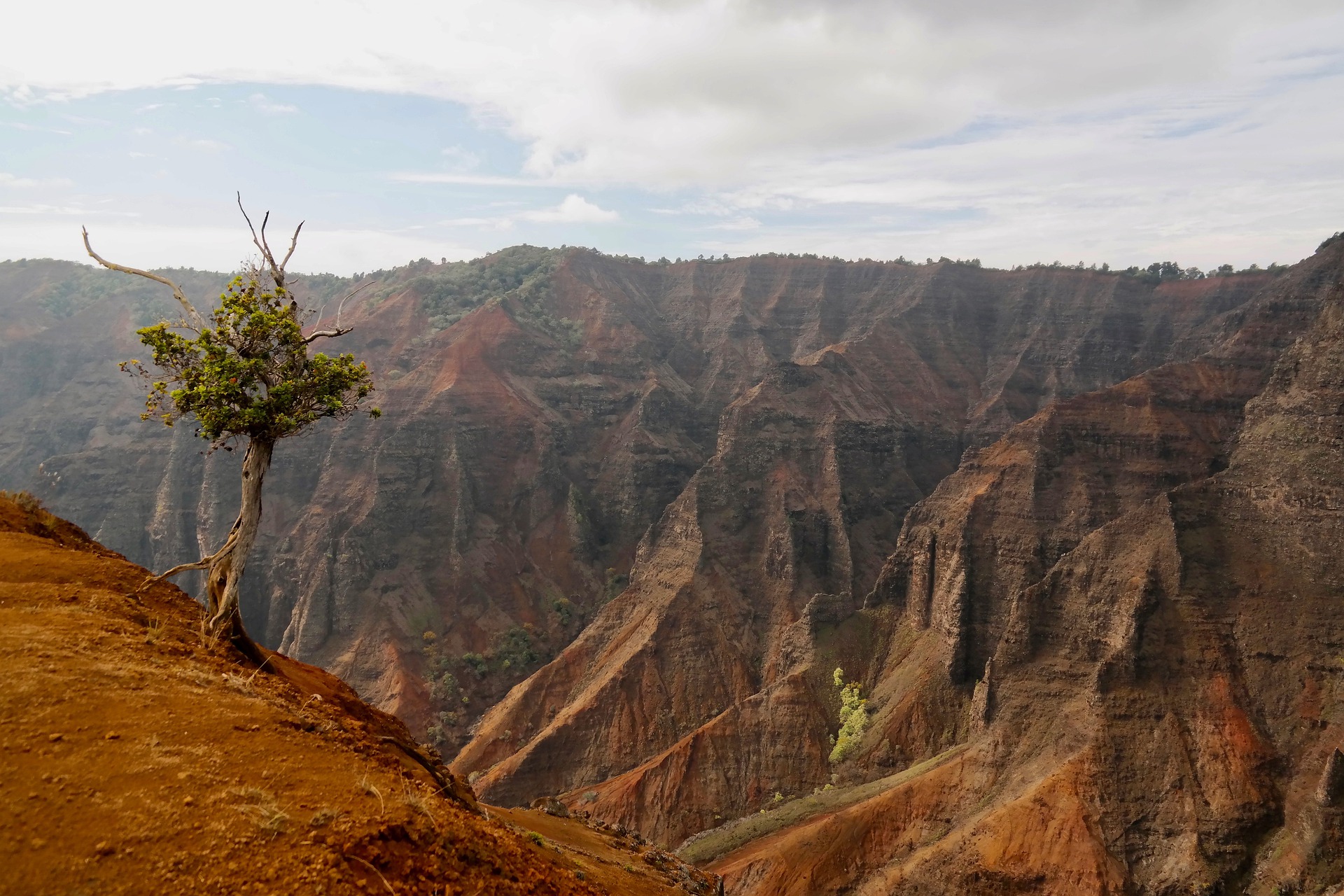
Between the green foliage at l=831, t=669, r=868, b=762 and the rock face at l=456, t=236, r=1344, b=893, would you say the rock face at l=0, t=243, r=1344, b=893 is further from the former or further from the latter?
the green foliage at l=831, t=669, r=868, b=762

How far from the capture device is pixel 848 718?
56500 mm

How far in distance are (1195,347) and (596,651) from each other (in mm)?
83717

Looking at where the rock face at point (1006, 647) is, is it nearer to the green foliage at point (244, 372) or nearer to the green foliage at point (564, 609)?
the green foliage at point (564, 609)

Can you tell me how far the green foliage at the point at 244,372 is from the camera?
15.6 meters

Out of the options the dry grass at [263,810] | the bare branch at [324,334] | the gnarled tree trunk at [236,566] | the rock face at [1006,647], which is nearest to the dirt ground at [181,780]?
the dry grass at [263,810]

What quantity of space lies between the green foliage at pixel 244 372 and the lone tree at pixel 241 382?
17 mm

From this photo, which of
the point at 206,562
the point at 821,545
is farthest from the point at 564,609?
the point at 206,562

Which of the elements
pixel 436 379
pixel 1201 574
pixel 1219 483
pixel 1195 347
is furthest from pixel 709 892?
pixel 1195 347

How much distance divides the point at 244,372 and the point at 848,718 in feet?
164

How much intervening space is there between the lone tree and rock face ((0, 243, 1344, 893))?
116ft

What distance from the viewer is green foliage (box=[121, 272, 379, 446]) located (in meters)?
15.6

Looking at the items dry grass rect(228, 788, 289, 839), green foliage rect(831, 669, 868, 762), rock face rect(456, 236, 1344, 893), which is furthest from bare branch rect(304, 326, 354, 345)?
green foliage rect(831, 669, 868, 762)

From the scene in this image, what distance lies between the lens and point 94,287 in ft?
502

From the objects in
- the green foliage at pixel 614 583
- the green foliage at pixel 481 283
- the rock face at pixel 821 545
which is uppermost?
the green foliage at pixel 481 283
